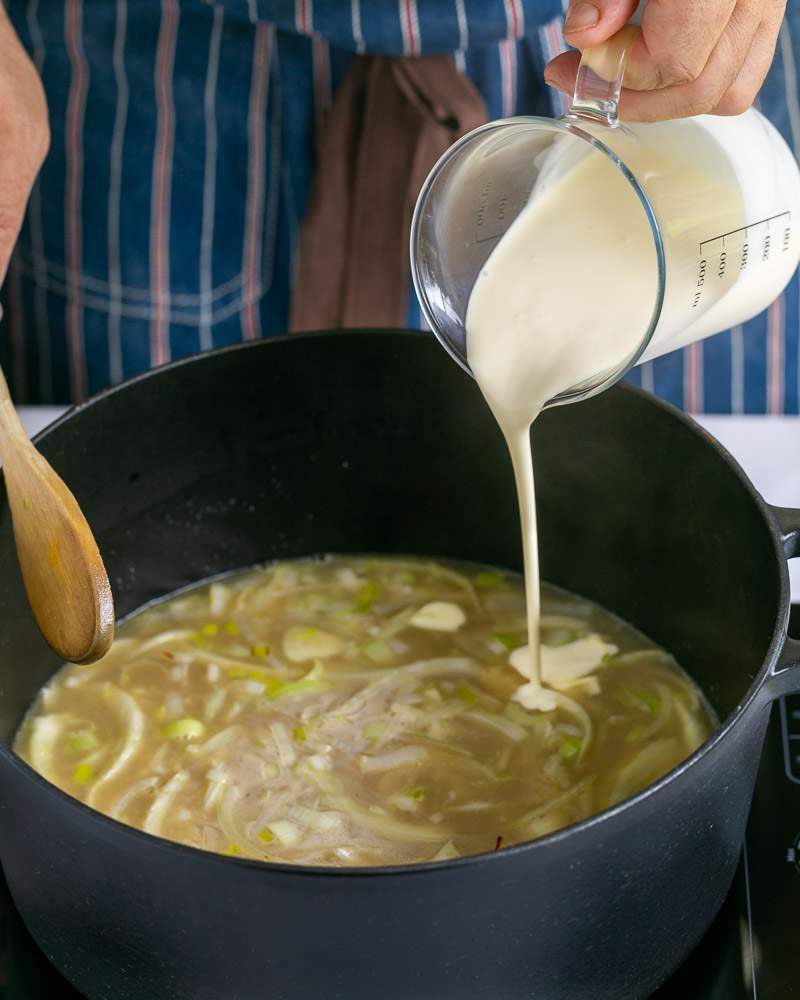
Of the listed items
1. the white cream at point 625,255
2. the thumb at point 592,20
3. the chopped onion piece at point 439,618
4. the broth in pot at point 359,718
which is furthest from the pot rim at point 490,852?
the chopped onion piece at point 439,618

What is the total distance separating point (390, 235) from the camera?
7.80 feet

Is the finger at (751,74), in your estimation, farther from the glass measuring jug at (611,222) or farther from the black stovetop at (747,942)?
the black stovetop at (747,942)

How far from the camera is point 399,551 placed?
218 centimetres

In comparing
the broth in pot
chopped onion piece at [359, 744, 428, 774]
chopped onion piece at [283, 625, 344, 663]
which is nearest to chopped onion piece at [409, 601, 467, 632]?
the broth in pot

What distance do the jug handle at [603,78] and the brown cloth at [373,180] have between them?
87 cm

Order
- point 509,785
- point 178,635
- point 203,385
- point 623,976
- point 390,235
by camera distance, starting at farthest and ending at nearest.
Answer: point 390,235
point 178,635
point 203,385
point 509,785
point 623,976

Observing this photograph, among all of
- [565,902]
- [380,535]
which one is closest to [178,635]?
[380,535]

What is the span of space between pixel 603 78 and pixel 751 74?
205mm

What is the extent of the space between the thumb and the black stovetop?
867mm

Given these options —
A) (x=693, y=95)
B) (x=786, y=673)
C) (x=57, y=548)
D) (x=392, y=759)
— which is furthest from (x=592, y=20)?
(x=392, y=759)

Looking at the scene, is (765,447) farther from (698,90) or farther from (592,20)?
(592,20)

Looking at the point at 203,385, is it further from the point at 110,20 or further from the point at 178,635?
the point at 110,20

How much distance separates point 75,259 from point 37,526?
1214 millimetres

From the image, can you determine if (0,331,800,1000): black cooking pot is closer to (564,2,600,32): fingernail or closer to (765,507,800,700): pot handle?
(765,507,800,700): pot handle
